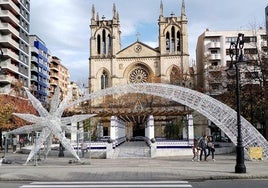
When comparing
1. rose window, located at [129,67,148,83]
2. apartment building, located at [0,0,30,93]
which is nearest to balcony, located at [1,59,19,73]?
apartment building, located at [0,0,30,93]

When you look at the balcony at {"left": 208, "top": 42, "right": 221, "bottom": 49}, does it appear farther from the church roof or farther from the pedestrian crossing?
the pedestrian crossing

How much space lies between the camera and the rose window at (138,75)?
274 ft

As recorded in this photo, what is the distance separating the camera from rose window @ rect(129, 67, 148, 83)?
83.4 meters

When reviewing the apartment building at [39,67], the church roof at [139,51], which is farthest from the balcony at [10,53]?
the church roof at [139,51]

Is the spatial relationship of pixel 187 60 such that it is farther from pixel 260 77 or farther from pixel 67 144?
pixel 67 144

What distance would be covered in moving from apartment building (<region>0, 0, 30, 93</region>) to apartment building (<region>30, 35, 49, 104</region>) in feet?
25.3

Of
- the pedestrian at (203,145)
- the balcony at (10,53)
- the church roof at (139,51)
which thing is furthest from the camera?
the church roof at (139,51)

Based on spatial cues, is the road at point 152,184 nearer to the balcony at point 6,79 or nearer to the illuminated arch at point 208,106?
the illuminated arch at point 208,106

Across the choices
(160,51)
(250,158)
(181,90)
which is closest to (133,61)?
(160,51)

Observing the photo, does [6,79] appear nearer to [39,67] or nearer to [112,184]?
[39,67]

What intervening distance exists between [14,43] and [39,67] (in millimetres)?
23340

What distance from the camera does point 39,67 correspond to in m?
91.5

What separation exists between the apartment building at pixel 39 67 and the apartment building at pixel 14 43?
25.3 ft

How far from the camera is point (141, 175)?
17938 mm
